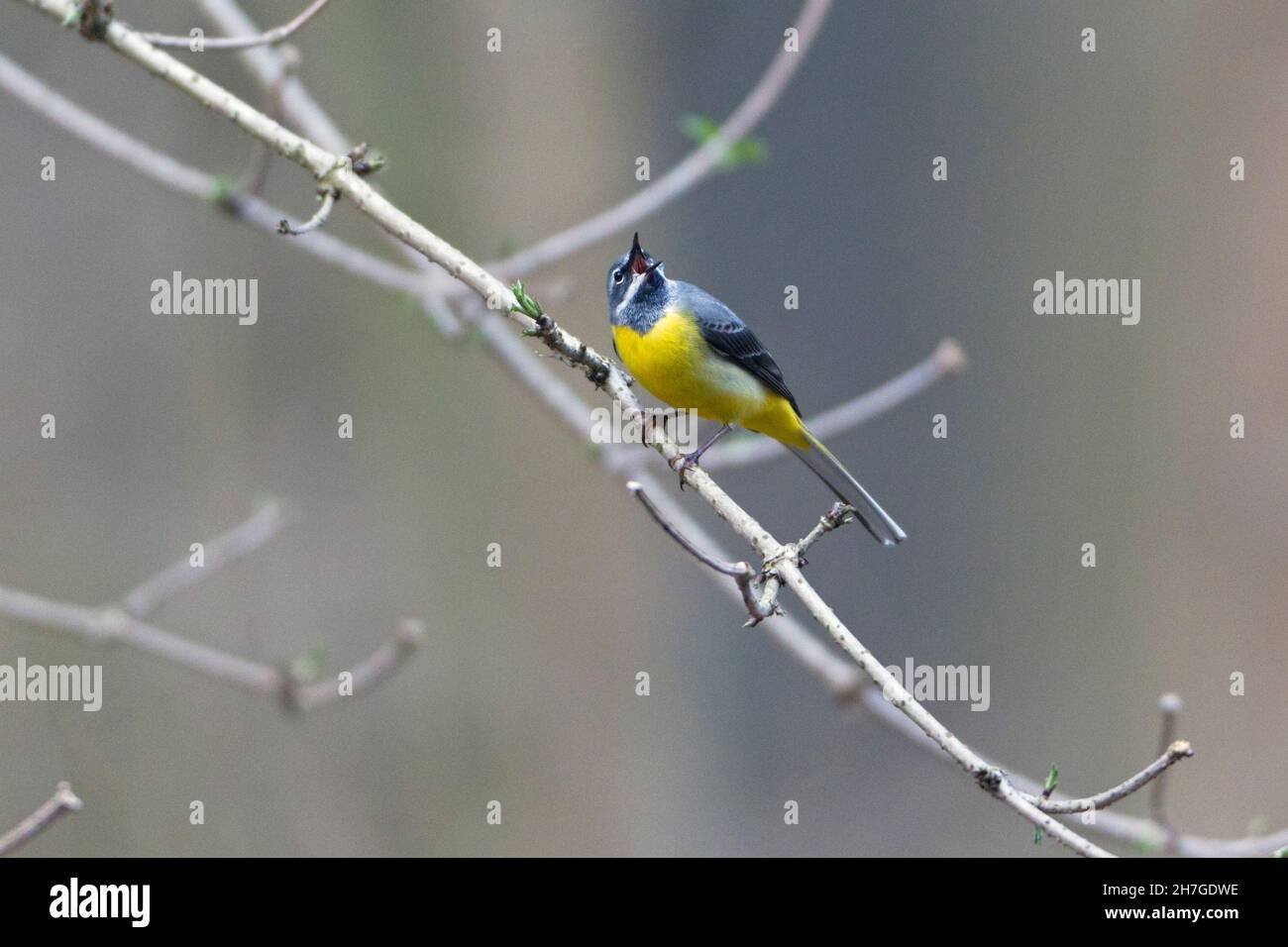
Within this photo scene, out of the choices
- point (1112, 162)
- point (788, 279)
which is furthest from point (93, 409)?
point (1112, 162)

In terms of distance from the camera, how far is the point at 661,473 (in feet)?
18.6

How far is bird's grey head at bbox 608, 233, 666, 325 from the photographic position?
394cm

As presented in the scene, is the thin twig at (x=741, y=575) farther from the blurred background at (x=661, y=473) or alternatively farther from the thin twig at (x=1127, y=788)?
the blurred background at (x=661, y=473)

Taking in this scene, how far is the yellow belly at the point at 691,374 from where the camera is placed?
392 centimetres

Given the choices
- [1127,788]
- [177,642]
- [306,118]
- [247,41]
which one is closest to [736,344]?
[306,118]

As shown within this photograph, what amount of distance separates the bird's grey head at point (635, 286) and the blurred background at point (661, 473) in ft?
6.42

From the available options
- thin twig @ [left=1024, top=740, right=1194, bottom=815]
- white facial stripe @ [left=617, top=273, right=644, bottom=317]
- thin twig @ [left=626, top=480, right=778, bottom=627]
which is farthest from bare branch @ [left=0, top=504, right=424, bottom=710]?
thin twig @ [left=1024, top=740, right=1194, bottom=815]

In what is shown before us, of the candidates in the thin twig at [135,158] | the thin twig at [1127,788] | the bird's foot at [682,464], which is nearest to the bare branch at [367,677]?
the bird's foot at [682,464]

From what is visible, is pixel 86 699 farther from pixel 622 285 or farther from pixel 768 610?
pixel 768 610

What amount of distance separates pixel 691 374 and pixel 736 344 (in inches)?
8.9

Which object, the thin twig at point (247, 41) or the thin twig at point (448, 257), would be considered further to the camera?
the thin twig at point (247, 41)

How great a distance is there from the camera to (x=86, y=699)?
5.35 metres

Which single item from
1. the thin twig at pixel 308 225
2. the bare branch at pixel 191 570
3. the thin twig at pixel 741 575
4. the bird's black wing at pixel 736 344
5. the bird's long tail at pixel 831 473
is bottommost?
the thin twig at pixel 741 575

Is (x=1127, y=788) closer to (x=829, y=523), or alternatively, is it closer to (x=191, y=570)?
(x=829, y=523)
